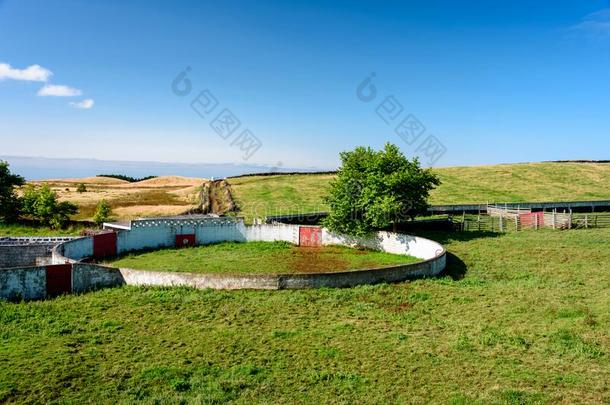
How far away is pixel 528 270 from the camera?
2636 centimetres

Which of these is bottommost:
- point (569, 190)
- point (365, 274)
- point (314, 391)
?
point (314, 391)

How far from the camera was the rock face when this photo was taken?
178 feet

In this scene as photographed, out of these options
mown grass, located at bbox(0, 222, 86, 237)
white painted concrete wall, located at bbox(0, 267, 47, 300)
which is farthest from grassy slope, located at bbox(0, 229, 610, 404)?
mown grass, located at bbox(0, 222, 86, 237)

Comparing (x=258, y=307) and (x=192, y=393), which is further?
(x=258, y=307)

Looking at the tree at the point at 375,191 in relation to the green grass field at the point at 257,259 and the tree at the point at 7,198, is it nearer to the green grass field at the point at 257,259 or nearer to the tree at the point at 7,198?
the green grass field at the point at 257,259

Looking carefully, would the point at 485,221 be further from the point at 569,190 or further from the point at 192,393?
the point at 192,393

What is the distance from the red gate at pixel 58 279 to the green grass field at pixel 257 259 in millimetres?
5875

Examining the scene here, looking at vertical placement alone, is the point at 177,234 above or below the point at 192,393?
above

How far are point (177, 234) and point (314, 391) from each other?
25378 millimetres

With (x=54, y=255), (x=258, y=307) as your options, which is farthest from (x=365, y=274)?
(x=54, y=255)

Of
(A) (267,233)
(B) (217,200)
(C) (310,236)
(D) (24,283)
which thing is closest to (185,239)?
(A) (267,233)

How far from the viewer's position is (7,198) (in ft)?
141

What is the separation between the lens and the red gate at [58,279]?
21.3 m

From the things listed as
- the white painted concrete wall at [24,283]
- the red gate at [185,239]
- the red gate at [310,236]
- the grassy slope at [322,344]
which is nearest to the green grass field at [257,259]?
the red gate at [310,236]
